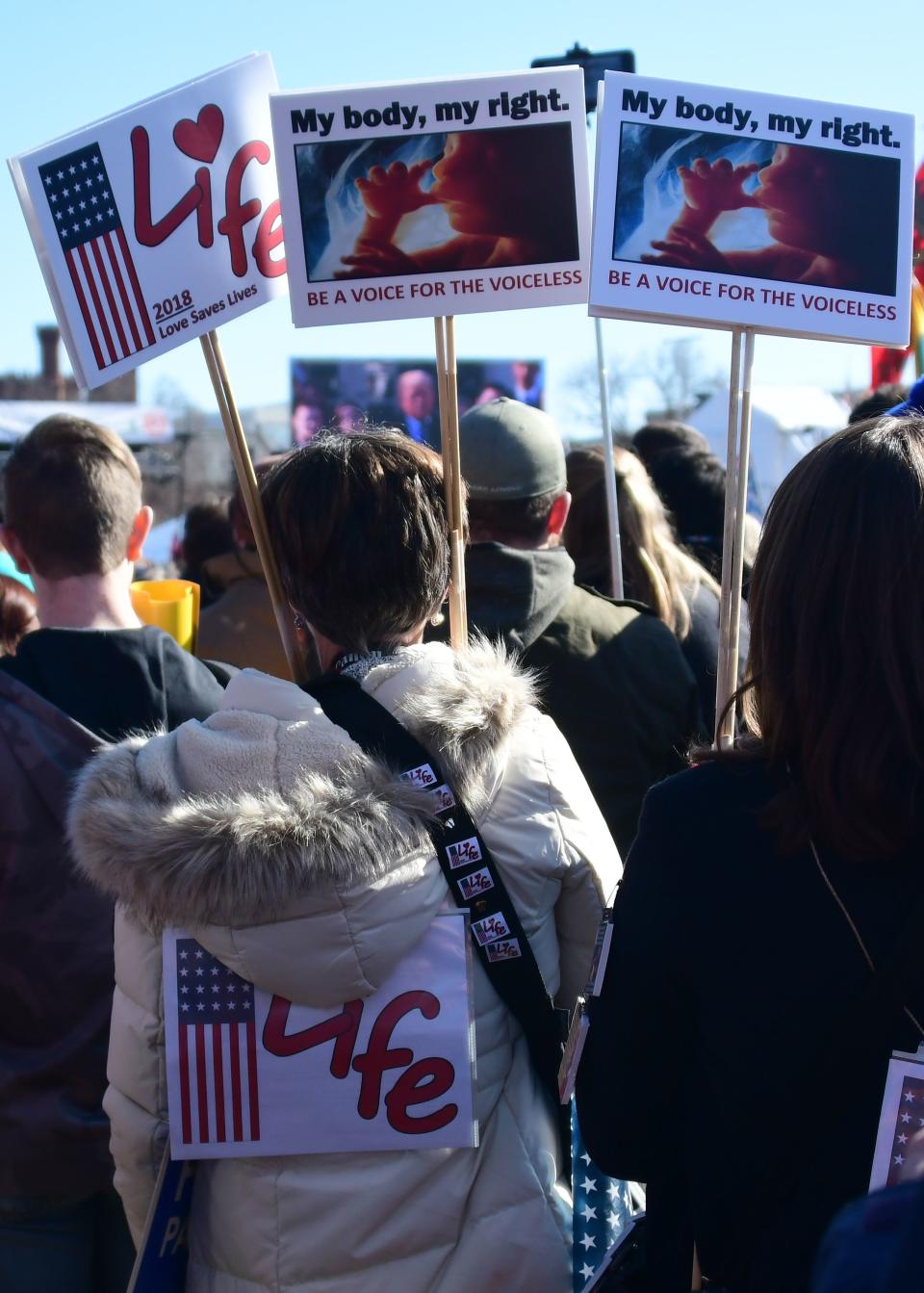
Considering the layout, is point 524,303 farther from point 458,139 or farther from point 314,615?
point 314,615

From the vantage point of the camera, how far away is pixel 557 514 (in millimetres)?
3152

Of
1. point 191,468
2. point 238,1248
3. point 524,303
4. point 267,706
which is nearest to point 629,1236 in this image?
point 238,1248

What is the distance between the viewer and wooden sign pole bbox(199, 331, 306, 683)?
6.84 feet

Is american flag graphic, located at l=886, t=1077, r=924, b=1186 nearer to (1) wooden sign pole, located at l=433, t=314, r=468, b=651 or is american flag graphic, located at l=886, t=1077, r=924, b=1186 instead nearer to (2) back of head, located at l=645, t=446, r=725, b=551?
(1) wooden sign pole, located at l=433, t=314, r=468, b=651

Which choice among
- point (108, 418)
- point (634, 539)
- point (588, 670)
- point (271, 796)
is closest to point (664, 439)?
point (634, 539)

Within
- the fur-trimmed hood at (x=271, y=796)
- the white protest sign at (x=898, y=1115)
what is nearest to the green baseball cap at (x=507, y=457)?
the fur-trimmed hood at (x=271, y=796)

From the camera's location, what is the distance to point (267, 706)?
6.03ft

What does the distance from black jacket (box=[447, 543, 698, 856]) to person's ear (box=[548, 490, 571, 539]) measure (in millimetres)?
70

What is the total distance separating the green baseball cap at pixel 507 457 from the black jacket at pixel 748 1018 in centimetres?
159

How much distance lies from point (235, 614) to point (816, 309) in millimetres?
2152

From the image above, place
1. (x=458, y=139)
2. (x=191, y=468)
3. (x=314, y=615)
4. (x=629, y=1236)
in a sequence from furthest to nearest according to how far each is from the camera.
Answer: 1. (x=191, y=468)
2. (x=458, y=139)
3. (x=314, y=615)
4. (x=629, y=1236)

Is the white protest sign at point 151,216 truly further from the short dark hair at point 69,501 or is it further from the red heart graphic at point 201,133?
the short dark hair at point 69,501

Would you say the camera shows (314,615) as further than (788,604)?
Yes

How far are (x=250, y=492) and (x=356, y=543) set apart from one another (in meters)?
0.33
